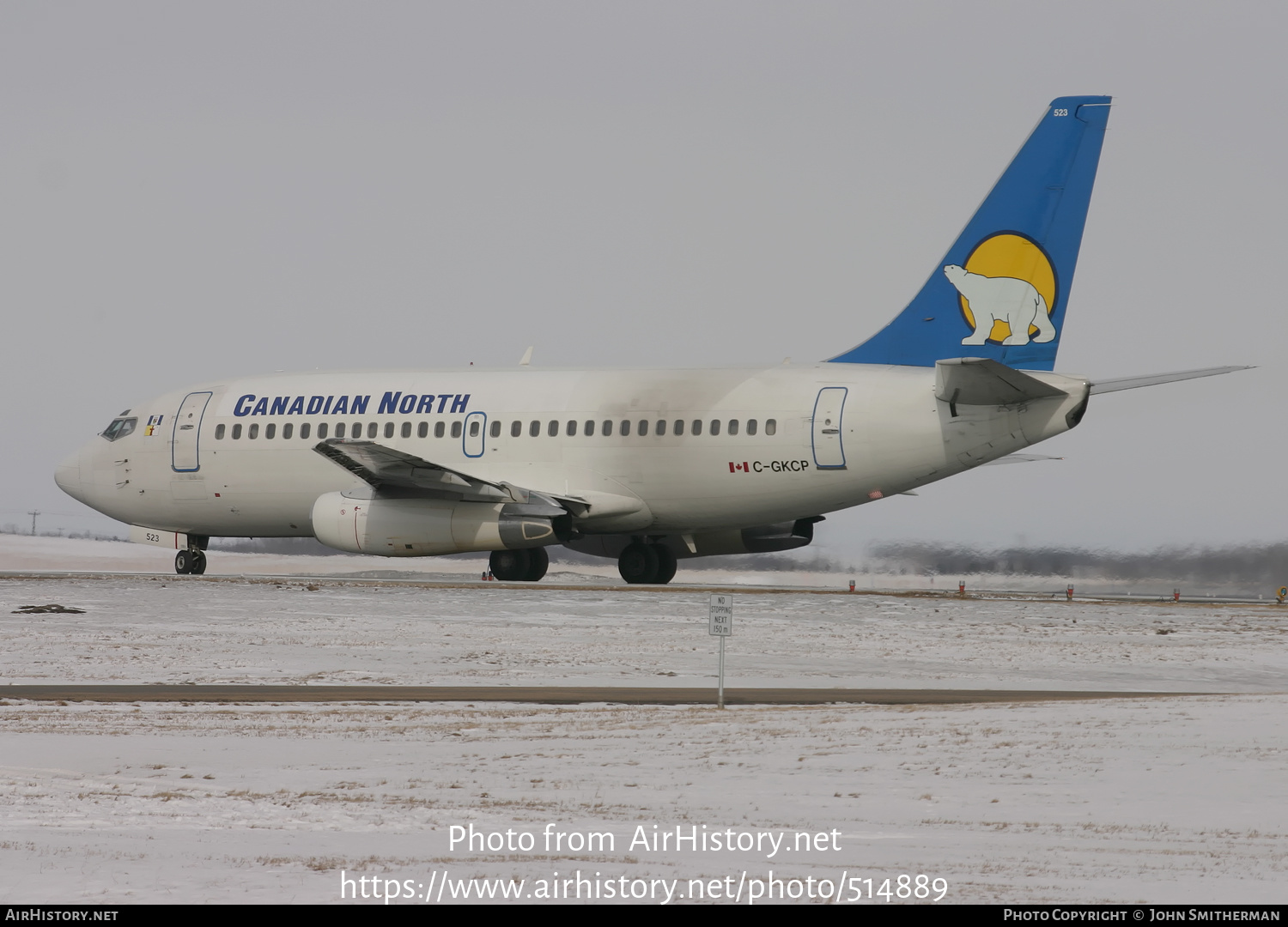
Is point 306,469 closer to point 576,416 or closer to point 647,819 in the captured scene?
point 576,416

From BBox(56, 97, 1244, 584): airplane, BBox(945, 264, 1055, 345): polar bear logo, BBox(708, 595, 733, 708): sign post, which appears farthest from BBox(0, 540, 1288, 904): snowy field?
BBox(945, 264, 1055, 345): polar bear logo

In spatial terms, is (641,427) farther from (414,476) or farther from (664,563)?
(414,476)

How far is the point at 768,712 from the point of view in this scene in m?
13.5

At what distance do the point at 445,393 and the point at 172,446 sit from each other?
698 cm

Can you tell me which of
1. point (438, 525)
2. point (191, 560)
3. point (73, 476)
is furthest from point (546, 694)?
point (73, 476)

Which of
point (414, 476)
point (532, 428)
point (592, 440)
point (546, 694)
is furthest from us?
point (532, 428)

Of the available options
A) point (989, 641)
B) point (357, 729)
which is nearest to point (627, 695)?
point (357, 729)

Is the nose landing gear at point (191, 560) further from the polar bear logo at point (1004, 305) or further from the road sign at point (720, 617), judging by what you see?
the road sign at point (720, 617)

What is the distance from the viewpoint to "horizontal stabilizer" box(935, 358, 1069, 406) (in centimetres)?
2542

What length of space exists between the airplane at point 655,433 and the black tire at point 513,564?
0.05 meters

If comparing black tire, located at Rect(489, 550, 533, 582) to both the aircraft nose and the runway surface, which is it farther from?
the runway surface

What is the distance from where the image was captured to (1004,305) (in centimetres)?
2781

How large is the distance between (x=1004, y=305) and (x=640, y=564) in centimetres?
961

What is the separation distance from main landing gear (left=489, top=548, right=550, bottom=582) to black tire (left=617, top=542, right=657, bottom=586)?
1784mm
